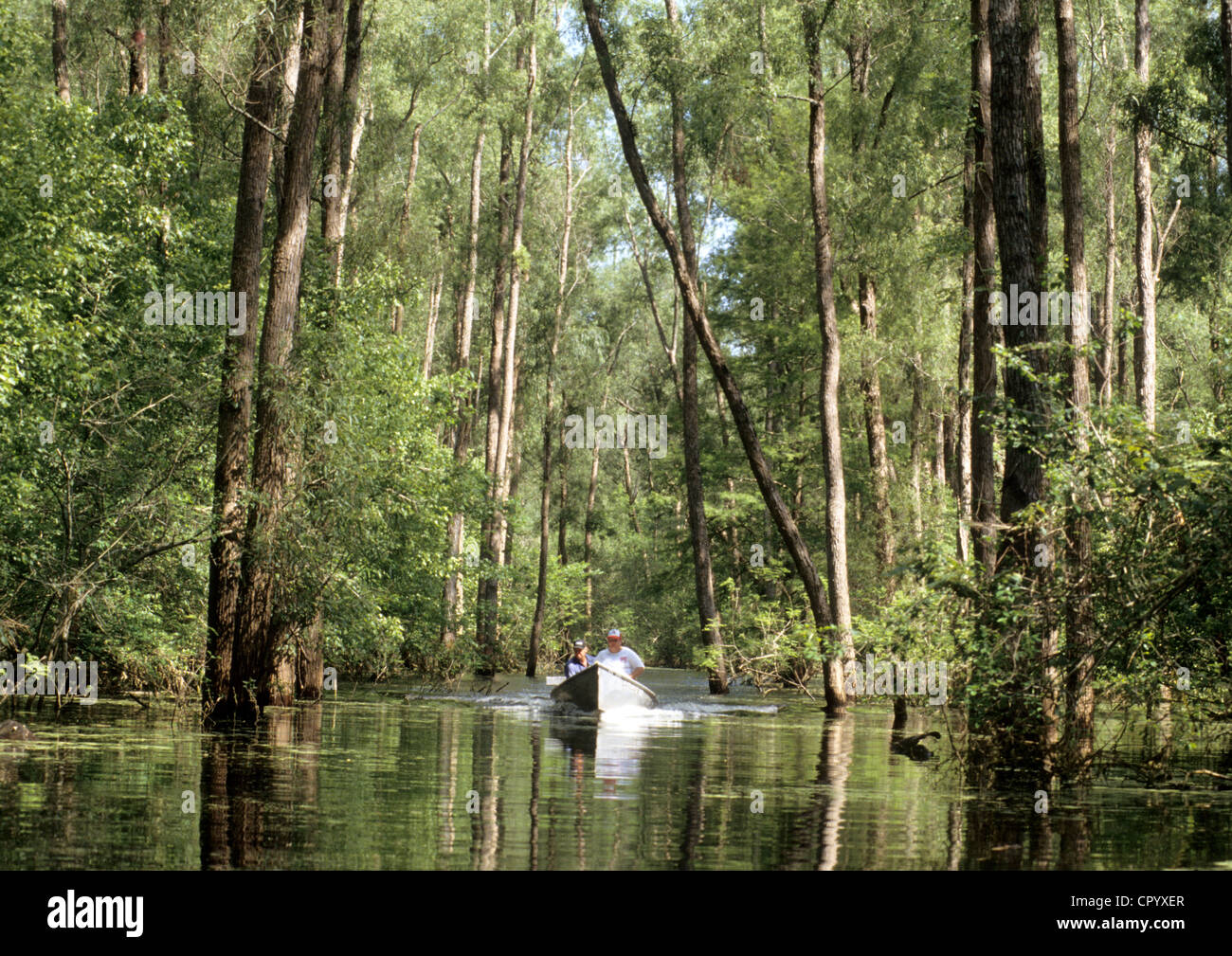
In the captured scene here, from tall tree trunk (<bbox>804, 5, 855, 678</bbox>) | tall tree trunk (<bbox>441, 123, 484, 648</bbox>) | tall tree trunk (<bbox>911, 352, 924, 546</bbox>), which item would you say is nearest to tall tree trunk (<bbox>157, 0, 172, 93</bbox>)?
tall tree trunk (<bbox>804, 5, 855, 678</bbox>)

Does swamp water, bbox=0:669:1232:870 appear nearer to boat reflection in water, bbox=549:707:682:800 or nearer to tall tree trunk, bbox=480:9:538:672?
boat reflection in water, bbox=549:707:682:800

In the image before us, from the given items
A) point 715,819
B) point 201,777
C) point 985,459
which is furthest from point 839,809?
point 985,459

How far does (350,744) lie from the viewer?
14195 mm

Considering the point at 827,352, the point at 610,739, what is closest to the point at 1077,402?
the point at 610,739

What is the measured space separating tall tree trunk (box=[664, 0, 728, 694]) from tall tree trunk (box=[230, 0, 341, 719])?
424 inches

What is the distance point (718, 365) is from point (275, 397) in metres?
8.80

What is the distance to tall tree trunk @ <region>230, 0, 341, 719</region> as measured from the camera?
15203 mm

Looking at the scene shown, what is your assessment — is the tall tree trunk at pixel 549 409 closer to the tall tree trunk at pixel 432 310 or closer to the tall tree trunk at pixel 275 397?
the tall tree trunk at pixel 432 310

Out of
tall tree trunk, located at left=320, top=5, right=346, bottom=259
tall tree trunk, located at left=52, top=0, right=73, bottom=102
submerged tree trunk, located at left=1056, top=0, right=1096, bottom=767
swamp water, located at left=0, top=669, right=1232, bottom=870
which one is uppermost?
tall tree trunk, located at left=52, top=0, right=73, bottom=102

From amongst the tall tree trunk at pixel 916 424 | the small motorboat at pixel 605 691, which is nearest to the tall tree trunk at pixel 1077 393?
the small motorboat at pixel 605 691

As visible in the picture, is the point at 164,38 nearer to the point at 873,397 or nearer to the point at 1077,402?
the point at 873,397

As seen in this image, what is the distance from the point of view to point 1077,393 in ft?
44.9
